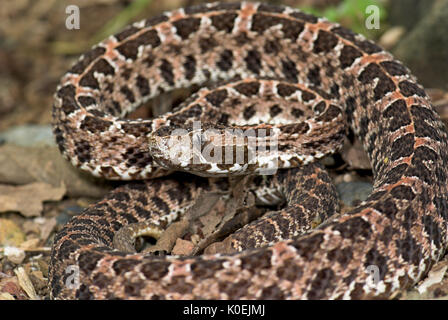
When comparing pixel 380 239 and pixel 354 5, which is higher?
pixel 354 5

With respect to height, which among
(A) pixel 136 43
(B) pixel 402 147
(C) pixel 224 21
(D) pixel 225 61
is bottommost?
(B) pixel 402 147

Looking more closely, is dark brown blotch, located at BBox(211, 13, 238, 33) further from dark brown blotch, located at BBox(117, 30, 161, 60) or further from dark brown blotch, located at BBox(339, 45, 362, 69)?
dark brown blotch, located at BBox(339, 45, 362, 69)

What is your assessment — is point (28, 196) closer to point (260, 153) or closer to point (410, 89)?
point (260, 153)

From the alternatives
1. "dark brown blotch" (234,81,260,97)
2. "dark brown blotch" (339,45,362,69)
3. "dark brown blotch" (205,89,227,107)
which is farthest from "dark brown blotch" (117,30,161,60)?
"dark brown blotch" (339,45,362,69)

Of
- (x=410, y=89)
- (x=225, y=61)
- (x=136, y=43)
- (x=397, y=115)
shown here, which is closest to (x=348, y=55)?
(x=410, y=89)
